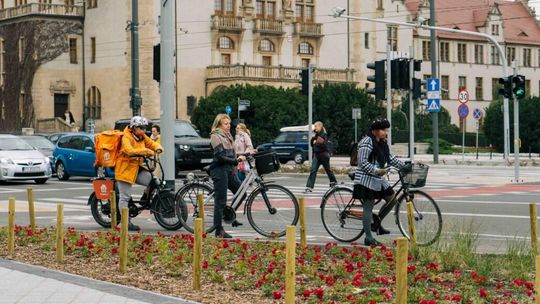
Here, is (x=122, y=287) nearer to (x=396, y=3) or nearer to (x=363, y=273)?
(x=363, y=273)

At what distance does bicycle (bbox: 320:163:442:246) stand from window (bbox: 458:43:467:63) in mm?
94067

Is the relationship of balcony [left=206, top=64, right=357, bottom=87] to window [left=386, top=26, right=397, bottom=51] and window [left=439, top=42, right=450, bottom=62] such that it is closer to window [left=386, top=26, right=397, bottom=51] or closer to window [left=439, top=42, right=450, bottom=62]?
window [left=386, top=26, right=397, bottom=51]

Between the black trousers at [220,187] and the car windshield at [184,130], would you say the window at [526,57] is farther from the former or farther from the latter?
the black trousers at [220,187]

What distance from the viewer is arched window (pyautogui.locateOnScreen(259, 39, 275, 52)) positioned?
268 feet

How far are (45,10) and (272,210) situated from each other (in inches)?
2533

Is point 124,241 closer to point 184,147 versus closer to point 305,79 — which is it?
point 184,147

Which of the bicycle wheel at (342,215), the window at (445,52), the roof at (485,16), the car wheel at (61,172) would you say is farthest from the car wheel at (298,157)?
the window at (445,52)

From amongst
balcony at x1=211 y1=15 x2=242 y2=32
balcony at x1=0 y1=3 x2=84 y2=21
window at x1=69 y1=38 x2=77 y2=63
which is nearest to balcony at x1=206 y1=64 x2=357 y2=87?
balcony at x1=211 y1=15 x2=242 y2=32

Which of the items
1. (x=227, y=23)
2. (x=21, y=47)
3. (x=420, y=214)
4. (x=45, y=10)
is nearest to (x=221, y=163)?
(x=420, y=214)

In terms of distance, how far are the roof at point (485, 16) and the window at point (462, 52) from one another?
31.9 inches

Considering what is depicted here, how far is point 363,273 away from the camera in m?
12.1

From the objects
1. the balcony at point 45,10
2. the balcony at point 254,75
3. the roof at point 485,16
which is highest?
the roof at point 485,16

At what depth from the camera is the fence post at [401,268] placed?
28.0 feet

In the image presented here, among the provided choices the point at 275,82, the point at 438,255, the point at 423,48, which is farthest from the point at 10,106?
the point at 438,255
